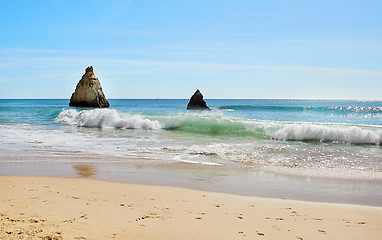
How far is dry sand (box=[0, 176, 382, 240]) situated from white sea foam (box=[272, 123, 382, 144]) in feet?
34.4

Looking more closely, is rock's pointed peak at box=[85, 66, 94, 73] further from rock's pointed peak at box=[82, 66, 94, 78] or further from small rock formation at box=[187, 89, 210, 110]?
small rock formation at box=[187, 89, 210, 110]

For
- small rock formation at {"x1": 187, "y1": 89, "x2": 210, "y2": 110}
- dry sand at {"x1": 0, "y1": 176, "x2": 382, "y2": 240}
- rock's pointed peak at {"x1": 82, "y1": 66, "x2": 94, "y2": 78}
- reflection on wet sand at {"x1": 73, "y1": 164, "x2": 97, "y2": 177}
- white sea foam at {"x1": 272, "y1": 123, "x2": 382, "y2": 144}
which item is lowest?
reflection on wet sand at {"x1": 73, "y1": 164, "x2": 97, "y2": 177}

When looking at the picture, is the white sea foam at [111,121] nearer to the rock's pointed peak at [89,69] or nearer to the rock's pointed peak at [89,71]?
the rock's pointed peak at [89,71]

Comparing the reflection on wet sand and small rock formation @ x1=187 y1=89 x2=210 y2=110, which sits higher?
small rock formation @ x1=187 y1=89 x2=210 y2=110

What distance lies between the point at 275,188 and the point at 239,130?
40.5ft

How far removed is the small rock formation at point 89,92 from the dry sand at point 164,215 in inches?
2139

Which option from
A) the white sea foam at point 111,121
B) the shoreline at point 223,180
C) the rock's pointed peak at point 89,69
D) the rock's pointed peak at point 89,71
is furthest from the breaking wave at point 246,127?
the rock's pointed peak at point 89,69

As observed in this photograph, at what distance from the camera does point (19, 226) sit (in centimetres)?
357

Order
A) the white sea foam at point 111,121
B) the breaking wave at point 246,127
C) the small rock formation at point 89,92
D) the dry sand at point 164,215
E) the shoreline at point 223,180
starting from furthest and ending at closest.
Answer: the small rock formation at point 89,92 → the white sea foam at point 111,121 → the breaking wave at point 246,127 → the shoreline at point 223,180 → the dry sand at point 164,215

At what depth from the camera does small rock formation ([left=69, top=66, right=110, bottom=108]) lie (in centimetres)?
5812

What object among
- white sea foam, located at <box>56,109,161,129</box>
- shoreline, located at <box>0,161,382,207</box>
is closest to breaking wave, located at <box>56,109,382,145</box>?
white sea foam, located at <box>56,109,161,129</box>

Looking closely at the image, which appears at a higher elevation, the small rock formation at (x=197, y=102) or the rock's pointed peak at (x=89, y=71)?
the rock's pointed peak at (x=89, y=71)

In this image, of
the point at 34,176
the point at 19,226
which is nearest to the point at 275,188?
the point at 19,226

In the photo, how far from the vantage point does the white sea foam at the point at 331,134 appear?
1436 centimetres
